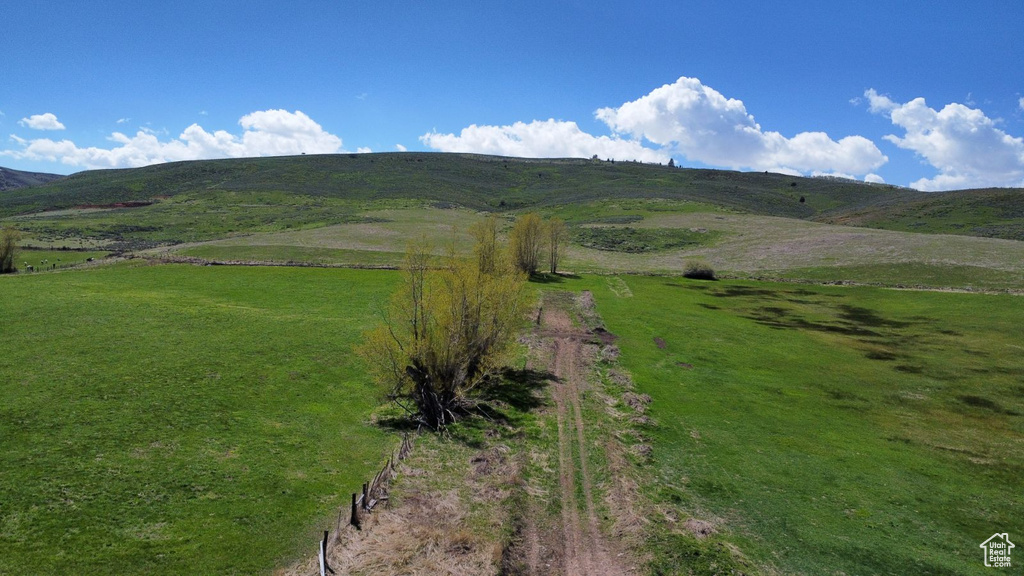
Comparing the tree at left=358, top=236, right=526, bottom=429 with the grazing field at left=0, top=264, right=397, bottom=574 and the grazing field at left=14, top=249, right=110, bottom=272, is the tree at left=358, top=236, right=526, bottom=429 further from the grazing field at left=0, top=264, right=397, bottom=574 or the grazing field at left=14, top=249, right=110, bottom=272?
the grazing field at left=14, top=249, right=110, bottom=272

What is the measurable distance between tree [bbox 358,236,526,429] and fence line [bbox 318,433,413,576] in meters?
5.26

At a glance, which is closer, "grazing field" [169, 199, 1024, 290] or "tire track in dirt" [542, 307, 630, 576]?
"tire track in dirt" [542, 307, 630, 576]

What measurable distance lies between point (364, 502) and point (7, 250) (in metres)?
83.6

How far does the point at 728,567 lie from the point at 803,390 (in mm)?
24670

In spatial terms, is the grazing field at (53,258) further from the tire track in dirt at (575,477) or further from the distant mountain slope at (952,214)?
the distant mountain slope at (952,214)

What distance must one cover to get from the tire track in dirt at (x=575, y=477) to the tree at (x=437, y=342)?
5718 mm

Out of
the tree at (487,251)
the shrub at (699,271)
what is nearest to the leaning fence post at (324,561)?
the tree at (487,251)

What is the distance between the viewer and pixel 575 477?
2508cm

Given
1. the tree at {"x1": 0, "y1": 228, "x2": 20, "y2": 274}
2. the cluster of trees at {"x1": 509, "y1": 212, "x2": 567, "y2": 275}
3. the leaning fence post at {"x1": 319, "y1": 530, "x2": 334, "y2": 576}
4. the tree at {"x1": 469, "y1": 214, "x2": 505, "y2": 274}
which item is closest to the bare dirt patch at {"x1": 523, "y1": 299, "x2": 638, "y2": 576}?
the leaning fence post at {"x1": 319, "y1": 530, "x2": 334, "y2": 576}

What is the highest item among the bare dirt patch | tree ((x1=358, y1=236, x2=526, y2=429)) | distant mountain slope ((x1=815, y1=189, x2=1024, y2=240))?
distant mountain slope ((x1=815, y1=189, x2=1024, y2=240))

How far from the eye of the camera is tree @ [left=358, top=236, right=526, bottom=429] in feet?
101

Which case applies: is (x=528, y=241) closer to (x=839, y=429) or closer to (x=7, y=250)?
(x=839, y=429)

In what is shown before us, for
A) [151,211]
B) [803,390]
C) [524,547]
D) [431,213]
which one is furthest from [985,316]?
[151,211]

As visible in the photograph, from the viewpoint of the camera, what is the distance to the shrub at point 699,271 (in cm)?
8881
